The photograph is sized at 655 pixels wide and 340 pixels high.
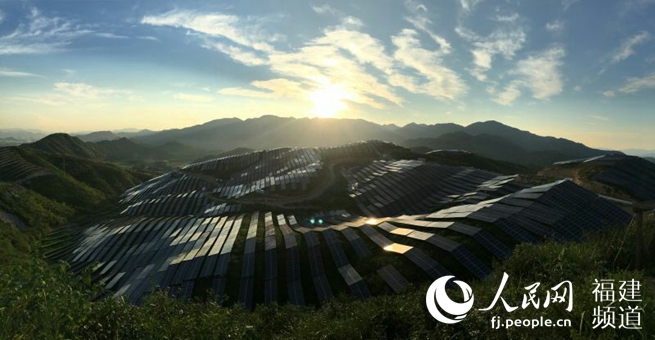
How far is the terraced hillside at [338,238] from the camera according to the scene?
35719 mm

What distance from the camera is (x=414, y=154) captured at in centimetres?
14550

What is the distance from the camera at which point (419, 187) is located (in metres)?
79.9

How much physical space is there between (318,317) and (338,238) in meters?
23.4

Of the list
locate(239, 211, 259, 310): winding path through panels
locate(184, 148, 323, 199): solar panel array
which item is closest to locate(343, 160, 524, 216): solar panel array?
locate(184, 148, 323, 199): solar panel array

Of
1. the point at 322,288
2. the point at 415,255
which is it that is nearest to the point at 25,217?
the point at 322,288

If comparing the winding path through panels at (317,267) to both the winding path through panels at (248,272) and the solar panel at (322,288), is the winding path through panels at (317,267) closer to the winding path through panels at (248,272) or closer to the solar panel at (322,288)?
the solar panel at (322,288)

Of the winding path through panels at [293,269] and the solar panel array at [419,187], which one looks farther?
the solar panel array at [419,187]

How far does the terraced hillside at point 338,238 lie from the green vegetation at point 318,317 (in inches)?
70.6

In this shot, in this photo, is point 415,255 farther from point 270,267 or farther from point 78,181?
point 78,181

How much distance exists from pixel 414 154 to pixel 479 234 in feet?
368

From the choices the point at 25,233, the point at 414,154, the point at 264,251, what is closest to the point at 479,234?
the point at 264,251

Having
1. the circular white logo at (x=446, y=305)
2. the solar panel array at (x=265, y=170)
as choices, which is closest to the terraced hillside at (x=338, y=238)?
the solar panel array at (x=265, y=170)

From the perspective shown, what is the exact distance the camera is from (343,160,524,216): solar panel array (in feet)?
227

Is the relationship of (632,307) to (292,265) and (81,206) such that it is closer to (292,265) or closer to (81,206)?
(292,265)
